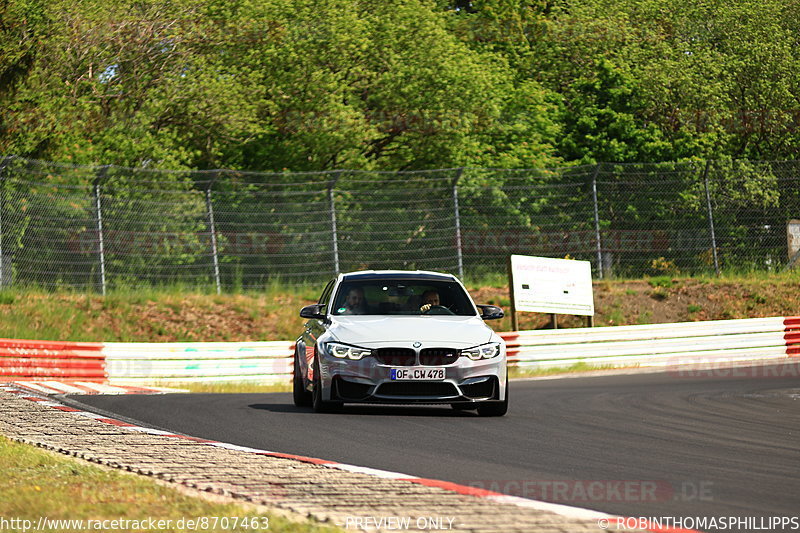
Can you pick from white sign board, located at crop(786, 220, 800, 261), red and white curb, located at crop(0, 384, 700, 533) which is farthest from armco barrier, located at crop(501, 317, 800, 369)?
red and white curb, located at crop(0, 384, 700, 533)

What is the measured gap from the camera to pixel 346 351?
1254 cm

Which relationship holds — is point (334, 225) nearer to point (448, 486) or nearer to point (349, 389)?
point (349, 389)

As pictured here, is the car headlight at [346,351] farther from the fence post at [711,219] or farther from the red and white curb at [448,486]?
the fence post at [711,219]

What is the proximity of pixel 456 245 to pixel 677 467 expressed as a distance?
19.2 meters

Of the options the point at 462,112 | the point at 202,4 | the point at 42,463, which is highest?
the point at 202,4

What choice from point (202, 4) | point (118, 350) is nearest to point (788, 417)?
point (118, 350)

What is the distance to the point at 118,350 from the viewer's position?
20484 millimetres

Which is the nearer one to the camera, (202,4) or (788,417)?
(788,417)

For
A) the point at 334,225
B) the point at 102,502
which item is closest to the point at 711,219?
the point at 334,225

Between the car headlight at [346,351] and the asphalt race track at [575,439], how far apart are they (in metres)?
0.61

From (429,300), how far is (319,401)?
1851mm

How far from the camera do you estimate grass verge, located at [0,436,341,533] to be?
5.54 m

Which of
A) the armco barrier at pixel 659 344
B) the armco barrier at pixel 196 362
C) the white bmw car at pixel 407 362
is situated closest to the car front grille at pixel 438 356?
the white bmw car at pixel 407 362

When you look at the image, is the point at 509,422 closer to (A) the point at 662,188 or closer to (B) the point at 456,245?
(B) the point at 456,245
